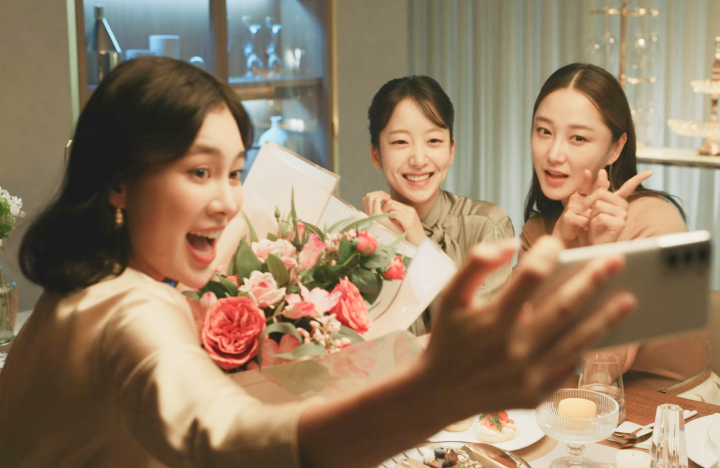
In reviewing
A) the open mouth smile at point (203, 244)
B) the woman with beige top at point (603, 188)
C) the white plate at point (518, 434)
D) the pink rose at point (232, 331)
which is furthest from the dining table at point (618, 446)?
the open mouth smile at point (203, 244)

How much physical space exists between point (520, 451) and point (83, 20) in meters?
2.41

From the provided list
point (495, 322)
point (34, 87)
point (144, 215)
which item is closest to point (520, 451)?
point (144, 215)

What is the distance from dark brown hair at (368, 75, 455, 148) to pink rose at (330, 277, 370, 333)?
1.10m

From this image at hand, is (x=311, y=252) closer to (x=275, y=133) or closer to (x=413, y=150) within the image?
(x=413, y=150)

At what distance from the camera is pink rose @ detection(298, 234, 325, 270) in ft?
3.51

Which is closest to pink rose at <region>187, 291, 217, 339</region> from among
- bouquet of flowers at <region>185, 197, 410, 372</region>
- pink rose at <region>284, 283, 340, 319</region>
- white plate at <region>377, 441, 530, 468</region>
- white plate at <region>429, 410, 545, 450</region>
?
bouquet of flowers at <region>185, 197, 410, 372</region>

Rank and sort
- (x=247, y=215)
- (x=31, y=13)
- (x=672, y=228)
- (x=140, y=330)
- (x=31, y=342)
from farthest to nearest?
(x=31, y=13), (x=672, y=228), (x=247, y=215), (x=31, y=342), (x=140, y=330)

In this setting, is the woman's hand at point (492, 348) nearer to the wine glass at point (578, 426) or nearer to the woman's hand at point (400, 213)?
the wine glass at point (578, 426)

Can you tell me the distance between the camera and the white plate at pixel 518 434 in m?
1.33

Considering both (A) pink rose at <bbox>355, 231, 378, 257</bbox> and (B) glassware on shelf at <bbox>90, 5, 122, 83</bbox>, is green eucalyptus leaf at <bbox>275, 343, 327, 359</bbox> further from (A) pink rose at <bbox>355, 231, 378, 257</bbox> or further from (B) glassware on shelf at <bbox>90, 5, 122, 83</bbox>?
(B) glassware on shelf at <bbox>90, 5, 122, 83</bbox>

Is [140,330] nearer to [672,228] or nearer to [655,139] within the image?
[672,228]

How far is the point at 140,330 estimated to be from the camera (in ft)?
2.22

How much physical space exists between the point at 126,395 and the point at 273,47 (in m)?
3.26

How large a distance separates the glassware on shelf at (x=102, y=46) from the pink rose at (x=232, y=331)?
232 centimetres
